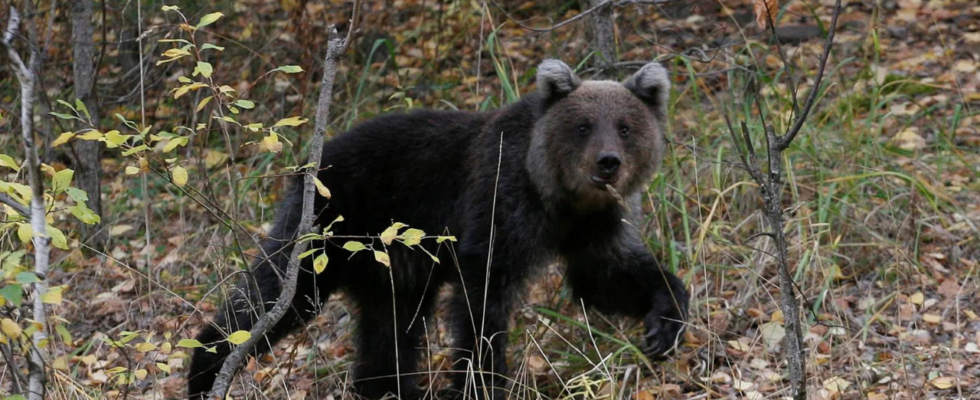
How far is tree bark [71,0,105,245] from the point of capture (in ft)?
23.0

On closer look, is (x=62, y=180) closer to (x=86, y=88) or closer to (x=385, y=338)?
(x=385, y=338)

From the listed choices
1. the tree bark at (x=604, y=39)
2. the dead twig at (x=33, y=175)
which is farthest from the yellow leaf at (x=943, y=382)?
the dead twig at (x=33, y=175)

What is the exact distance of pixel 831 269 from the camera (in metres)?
5.95

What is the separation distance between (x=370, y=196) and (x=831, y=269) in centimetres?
256

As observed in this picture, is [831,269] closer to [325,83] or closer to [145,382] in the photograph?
[325,83]

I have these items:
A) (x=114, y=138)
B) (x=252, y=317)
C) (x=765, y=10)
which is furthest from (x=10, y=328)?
(x=765, y=10)

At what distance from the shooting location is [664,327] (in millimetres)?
5316

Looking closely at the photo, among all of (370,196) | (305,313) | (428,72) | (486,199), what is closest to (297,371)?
(305,313)

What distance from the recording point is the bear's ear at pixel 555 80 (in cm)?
539

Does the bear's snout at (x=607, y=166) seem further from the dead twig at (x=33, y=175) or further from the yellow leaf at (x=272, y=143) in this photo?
the dead twig at (x=33, y=175)

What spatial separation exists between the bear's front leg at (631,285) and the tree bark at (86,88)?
343 centimetres

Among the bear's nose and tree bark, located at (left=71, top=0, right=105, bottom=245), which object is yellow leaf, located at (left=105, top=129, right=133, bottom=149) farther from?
tree bark, located at (left=71, top=0, right=105, bottom=245)

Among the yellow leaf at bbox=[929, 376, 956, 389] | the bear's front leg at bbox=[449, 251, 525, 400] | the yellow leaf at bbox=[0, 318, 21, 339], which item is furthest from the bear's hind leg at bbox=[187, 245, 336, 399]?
the yellow leaf at bbox=[929, 376, 956, 389]

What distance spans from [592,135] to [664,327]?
1.01m
